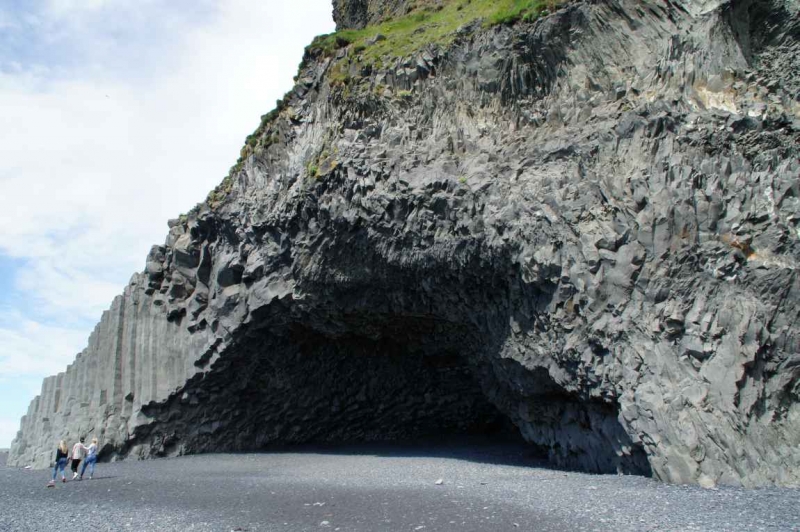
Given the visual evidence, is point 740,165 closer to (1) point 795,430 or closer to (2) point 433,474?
(1) point 795,430

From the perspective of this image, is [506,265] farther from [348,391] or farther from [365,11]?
[365,11]

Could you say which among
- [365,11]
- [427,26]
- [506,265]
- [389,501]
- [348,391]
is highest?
[365,11]

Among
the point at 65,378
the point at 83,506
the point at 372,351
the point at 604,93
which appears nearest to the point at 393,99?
the point at 604,93

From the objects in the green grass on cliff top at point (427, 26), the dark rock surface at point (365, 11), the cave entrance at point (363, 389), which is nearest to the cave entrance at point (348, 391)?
the cave entrance at point (363, 389)

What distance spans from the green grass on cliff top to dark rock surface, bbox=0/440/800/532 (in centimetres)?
1172

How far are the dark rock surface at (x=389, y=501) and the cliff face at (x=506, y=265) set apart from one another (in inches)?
61.7

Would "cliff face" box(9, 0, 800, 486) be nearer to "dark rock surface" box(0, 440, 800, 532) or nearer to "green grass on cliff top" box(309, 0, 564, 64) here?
"green grass on cliff top" box(309, 0, 564, 64)

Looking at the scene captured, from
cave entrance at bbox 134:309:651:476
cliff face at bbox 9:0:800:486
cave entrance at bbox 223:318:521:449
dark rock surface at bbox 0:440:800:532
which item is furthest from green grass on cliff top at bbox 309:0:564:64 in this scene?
dark rock surface at bbox 0:440:800:532

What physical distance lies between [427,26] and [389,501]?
1492 centimetres

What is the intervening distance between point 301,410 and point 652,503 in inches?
616

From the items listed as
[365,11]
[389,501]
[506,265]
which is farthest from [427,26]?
[389,501]

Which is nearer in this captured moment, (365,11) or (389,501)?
(389,501)

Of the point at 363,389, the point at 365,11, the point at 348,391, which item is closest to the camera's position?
the point at 348,391

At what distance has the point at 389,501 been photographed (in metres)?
9.26
